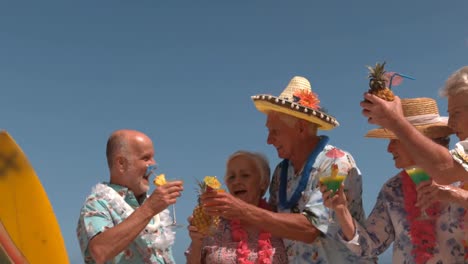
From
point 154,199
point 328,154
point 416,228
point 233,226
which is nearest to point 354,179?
point 328,154

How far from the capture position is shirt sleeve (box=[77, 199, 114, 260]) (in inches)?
188

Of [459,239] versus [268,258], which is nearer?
[459,239]

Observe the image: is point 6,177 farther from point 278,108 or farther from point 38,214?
point 278,108

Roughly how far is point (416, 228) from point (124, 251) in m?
2.59

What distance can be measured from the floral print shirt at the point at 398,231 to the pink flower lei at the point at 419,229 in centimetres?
5

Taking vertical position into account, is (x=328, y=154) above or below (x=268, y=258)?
above

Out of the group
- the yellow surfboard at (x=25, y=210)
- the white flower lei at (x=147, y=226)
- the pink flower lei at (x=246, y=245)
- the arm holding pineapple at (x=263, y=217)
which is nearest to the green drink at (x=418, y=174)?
the arm holding pineapple at (x=263, y=217)

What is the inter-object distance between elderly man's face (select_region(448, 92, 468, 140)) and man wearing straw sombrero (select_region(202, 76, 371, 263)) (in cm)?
104

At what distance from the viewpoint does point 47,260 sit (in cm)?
209

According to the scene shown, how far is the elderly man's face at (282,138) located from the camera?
564 centimetres

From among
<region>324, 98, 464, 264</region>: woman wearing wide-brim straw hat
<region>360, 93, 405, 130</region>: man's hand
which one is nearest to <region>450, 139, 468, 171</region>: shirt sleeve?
<region>360, 93, 405, 130</region>: man's hand

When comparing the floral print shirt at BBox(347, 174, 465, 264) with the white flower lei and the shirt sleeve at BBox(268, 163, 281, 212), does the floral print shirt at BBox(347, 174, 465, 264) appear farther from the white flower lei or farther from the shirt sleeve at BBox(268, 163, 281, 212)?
the white flower lei

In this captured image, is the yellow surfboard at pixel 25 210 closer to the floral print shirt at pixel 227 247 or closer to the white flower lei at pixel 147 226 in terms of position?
the white flower lei at pixel 147 226

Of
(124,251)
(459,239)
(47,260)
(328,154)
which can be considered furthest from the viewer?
(328,154)
